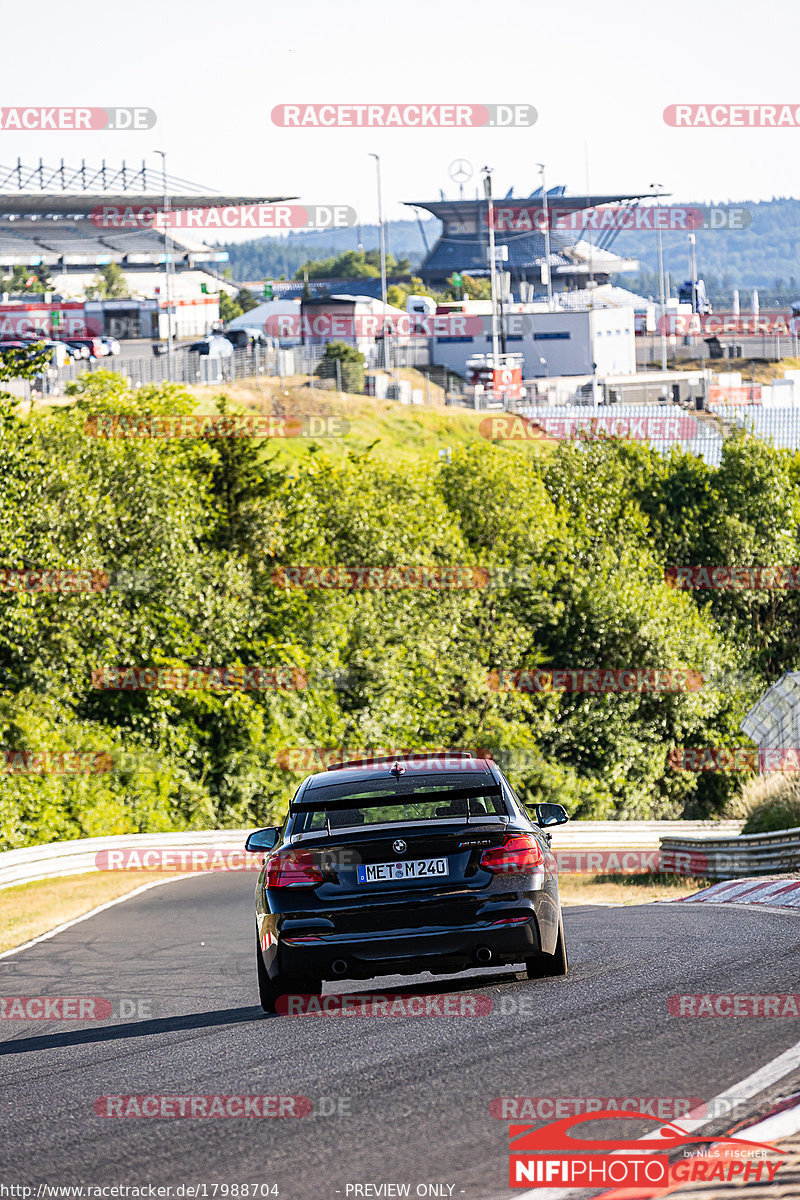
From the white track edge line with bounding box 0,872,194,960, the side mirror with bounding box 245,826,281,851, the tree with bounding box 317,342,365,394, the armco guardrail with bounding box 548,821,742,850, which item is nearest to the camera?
the side mirror with bounding box 245,826,281,851

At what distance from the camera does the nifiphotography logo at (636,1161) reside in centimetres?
470

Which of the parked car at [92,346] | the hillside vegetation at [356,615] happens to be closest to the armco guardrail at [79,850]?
the hillside vegetation at [356,615]

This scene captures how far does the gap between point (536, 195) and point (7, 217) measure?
72.9 m

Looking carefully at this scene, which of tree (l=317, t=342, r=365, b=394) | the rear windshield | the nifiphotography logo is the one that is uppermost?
tree (l=317, t=342, r=365, b=394)

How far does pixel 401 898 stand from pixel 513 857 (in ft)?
2.24

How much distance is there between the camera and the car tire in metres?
7.78

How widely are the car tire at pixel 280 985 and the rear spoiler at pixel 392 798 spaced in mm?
878

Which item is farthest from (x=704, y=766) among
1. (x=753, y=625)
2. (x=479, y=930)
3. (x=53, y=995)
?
(x=479, y=930)

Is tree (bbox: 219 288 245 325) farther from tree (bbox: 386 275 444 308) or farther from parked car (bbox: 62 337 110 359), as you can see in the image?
parked car (bbox: 62 337 110 359)

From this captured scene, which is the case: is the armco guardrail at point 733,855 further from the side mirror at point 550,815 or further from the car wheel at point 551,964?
the car wheel at point 551,964

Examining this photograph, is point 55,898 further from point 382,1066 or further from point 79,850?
point 382,1066

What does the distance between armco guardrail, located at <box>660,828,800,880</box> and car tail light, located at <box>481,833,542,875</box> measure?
1250 cm

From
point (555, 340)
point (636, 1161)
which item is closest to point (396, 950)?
point (636, 1161)

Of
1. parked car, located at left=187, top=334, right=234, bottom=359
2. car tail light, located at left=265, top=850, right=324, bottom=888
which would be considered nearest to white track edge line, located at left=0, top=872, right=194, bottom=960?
car tail light, located at left=265, top=850, right=324, bottom=888
